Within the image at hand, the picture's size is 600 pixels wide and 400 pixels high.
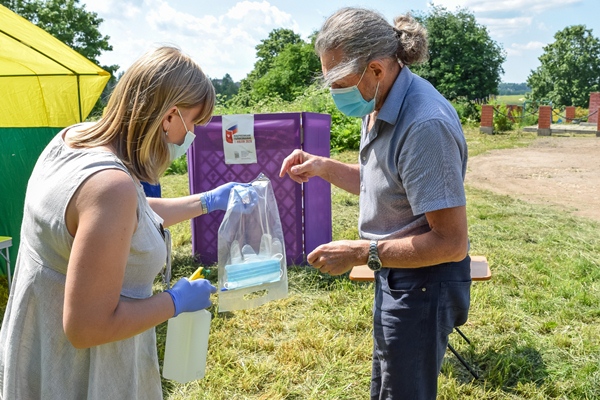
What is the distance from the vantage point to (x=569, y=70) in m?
52.5

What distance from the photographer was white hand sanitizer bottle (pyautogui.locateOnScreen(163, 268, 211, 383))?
→ 1.83 meters

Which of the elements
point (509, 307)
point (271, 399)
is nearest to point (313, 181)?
point (509, 307)

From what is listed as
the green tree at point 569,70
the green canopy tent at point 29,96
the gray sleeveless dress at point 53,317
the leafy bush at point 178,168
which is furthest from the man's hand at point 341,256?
the green tree at point 569,70

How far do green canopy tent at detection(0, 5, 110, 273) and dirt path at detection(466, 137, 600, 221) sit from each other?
259 inches

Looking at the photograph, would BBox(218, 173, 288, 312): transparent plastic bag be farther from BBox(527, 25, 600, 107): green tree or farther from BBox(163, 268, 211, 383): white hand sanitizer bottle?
BBox(527, 25, 600, 107): green tree

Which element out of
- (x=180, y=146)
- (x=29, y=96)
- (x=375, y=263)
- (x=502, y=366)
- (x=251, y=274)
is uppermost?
(x=29, y=96)

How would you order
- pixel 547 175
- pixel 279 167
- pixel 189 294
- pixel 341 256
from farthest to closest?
pixel 547 175, pixel 279 167, pixel 341 256, pixel 189 294

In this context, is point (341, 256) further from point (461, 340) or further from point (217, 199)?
point (461, 340)

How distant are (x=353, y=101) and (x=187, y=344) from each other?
100 centimetres

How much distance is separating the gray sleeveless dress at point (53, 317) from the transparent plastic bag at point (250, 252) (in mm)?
830

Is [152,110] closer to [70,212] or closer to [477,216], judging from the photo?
[70,212]

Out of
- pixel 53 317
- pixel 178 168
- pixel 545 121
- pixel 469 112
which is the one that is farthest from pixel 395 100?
pixel 469 112

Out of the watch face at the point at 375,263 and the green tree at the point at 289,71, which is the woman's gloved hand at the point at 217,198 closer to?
the watch face at the point at 375,263

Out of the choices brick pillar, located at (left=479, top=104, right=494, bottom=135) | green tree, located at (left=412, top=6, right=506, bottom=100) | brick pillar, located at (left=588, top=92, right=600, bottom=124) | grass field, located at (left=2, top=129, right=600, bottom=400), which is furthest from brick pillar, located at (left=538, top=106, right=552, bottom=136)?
grass field, located at (left=2, top=129, right=600, bottom=400)
